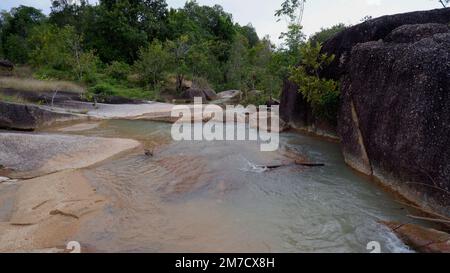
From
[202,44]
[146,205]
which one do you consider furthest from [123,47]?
[146,205]

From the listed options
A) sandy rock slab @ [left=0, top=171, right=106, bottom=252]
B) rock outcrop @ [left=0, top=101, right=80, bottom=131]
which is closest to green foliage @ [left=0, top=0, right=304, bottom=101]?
rock outcrop @ [left=0, top=101, right=80, bottom=131]

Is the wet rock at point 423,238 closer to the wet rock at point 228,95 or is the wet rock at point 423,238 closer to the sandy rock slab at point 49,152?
the sandy rock slab at point 49,152

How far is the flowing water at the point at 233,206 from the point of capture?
18.9 feet

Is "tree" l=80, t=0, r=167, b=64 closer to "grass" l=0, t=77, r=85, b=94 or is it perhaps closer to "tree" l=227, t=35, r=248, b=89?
"tree" l=227, t=35, r=248, b=89

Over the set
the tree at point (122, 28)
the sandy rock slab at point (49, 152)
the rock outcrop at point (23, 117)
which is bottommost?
the sandy rock slab at point (49, 152)

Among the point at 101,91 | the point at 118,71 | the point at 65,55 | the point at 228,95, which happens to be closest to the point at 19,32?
the point at 118,71

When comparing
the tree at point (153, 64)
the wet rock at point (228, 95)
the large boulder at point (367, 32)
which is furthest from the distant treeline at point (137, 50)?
the large boulder at point (367, 32)

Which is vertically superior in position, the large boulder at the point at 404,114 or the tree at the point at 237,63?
the tree at the point at 237,63

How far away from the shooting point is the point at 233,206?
729cm

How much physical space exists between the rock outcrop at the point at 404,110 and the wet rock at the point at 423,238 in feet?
2.72

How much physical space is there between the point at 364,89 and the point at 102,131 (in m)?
11.5

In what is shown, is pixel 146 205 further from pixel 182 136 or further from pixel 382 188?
pixel 182 136

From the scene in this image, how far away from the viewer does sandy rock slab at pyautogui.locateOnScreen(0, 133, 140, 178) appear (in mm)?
9492

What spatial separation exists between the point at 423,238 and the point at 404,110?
10.6ft
